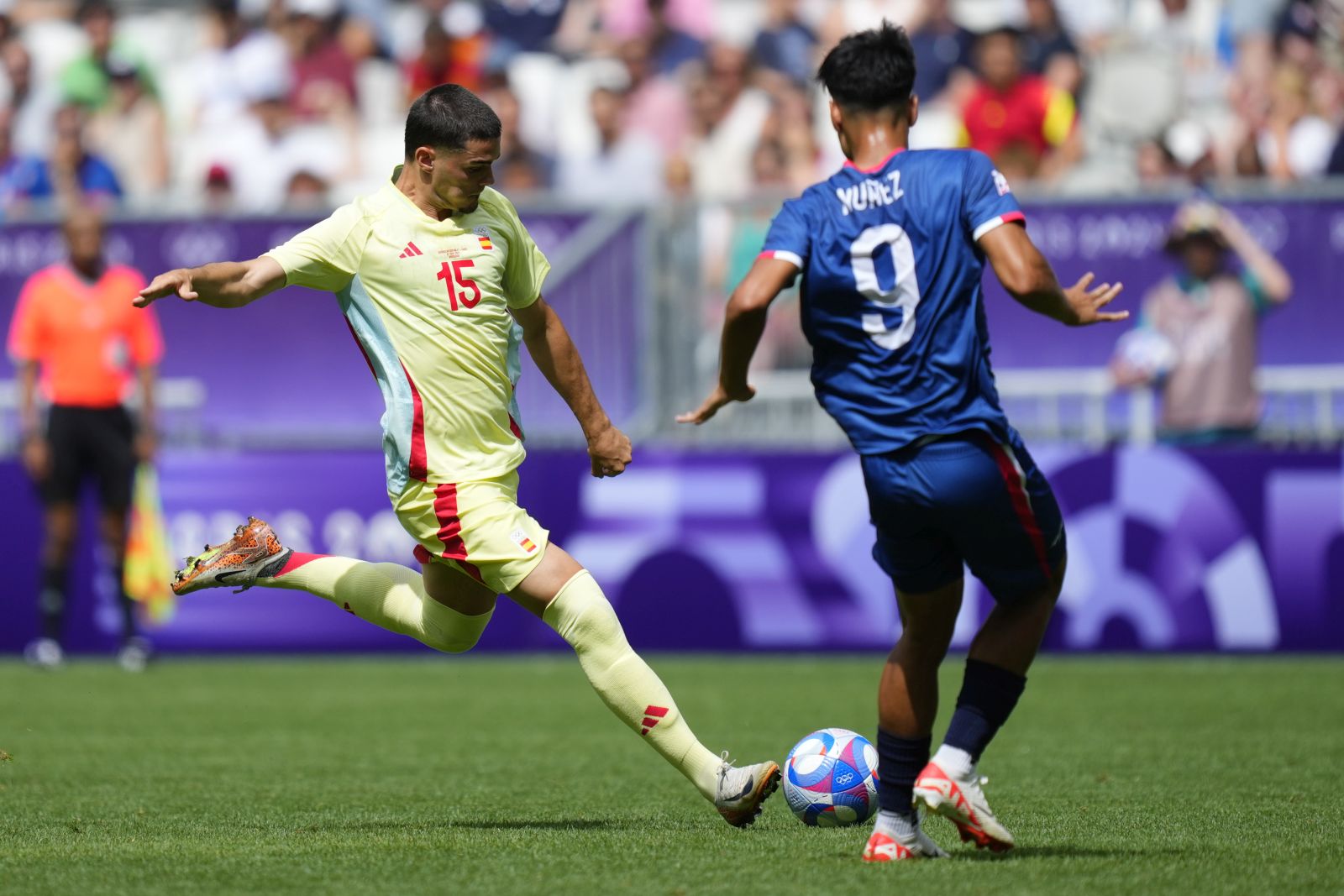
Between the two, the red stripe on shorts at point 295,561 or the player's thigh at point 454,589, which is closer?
the player's thigh at point 454,589

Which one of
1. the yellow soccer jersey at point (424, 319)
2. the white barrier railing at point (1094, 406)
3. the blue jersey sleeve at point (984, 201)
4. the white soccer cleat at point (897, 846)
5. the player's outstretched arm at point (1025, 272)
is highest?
the blue jersey sleeve at point (984, 201)

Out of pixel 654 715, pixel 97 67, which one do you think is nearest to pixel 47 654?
pixel 97 67

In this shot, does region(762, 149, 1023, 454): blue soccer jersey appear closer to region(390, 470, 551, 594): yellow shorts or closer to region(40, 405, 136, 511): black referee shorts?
region(390, 470, 551, 594): yellow shorts

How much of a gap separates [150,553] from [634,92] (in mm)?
6029

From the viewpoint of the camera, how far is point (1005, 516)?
5.43 metres

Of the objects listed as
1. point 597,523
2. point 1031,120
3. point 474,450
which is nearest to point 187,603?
point 597,523

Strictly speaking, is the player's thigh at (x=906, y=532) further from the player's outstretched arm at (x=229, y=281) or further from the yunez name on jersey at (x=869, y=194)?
the player's outstretched arm at (x=229, y=281)

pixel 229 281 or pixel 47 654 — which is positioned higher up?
pixel 229 281

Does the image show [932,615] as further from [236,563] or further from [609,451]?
[236,563]

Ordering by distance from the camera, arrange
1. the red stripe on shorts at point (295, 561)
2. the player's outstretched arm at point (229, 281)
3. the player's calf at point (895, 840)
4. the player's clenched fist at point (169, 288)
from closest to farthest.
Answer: the player's calf at point (895, 840), the player's clenched fist at point (169, 288), the player's outstretched arm at point (229, 281), the red stripe on shorts at point (295, 561)

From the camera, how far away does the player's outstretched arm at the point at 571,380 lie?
6.54 metres

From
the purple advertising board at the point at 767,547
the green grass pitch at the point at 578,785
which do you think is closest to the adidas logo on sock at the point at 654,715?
the green grass pitch at the point at 578,785

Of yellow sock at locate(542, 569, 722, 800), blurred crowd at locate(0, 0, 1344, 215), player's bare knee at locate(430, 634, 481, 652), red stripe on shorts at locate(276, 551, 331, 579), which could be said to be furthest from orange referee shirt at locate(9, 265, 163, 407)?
yellow sock at locate(542, 569, 722, 800)

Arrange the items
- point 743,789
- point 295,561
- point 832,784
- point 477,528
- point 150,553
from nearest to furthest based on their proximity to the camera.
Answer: point 743,789 < point 477,528 < point 832,784 < point 295,561 < point 150,553
